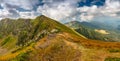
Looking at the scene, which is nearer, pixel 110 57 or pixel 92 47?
pixel 110 57

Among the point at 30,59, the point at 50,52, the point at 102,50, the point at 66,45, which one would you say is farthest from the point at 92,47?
the point at 30,59

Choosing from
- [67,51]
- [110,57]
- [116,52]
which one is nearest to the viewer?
[110,57]

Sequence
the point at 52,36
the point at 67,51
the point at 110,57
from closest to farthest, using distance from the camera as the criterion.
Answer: the point at 110,57 < the point at 67,51 < the point at 52,36

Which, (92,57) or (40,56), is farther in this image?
(40,56)

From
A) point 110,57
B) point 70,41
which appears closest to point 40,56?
point 70,41

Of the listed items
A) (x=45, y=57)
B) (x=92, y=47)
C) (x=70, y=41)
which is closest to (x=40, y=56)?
(x=45, y=57)

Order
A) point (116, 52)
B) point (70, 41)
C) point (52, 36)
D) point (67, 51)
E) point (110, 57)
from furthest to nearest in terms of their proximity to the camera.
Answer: point (52, 36), point (70, 41), point (67, 51), point (116, 52), point (110, 57)

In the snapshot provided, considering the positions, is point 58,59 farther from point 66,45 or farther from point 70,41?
point 70,41

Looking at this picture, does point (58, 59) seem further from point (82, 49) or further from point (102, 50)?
point (102, 50)

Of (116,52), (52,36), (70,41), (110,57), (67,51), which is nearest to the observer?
(110,57)
